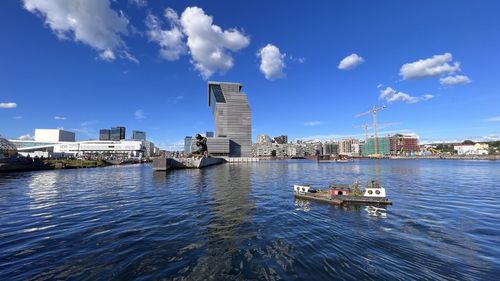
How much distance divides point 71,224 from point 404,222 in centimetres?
2828

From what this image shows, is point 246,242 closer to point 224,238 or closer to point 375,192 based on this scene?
point 224,238

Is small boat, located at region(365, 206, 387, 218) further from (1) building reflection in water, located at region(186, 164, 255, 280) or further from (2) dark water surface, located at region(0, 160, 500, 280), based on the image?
(1) building reflection in water, located at region(186, 164, 255, 280)

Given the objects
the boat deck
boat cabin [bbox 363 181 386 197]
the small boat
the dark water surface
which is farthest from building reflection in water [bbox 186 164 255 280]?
boat cabin [bbox 363 181 386 197]

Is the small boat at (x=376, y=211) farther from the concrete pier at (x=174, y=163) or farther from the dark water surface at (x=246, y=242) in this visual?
the concrete pier at (x=174, y=163)

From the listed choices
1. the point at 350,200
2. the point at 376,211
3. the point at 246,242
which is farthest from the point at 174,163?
the point at 246,242

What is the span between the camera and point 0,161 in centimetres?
7606

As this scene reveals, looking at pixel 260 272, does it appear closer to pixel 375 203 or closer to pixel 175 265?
pixel 175 265

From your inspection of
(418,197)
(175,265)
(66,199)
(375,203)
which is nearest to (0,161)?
(66,199)

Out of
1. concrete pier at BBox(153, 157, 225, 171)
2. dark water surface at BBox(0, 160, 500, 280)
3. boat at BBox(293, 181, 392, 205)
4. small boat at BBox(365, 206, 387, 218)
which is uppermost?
concrete pier at BBox(153, 157, 225, 171)

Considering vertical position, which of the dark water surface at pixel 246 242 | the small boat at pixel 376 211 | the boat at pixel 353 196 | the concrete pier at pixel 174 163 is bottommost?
the small boat at pixel 376 211

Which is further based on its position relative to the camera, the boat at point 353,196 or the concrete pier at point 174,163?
the concrete pier at point 174,163

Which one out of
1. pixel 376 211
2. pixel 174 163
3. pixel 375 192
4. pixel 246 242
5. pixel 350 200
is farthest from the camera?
pixel 174 163

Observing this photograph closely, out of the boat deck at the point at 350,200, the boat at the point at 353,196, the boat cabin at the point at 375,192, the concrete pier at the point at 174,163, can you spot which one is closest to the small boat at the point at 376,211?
the boat deck at the point at 350,200

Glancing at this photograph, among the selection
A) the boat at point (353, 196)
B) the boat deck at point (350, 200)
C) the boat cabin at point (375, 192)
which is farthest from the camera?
the boat cabin at point (375, 192)
